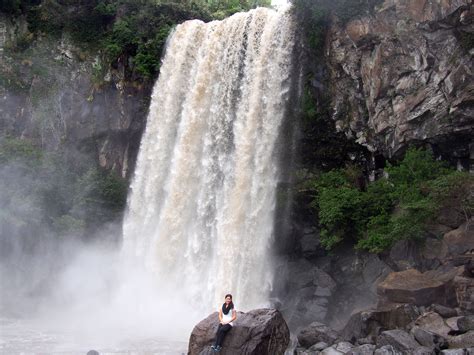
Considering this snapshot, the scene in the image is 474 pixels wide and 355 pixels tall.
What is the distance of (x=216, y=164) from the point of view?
74.4 feet

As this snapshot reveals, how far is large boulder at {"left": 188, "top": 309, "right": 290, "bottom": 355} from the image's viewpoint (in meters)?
12.9

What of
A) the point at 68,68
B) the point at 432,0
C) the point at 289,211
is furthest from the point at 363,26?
the point at 68,68

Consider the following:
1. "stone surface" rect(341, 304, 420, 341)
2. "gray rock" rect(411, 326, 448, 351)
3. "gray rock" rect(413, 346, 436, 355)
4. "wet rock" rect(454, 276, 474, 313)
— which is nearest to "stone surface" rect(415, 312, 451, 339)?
"gray rock" rect(411, 326, 448, 351)

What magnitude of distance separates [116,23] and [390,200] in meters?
18.6

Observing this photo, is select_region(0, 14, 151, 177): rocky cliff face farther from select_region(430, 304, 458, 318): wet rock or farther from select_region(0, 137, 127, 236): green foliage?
select_region(430, 304, 458, 318): wet rock

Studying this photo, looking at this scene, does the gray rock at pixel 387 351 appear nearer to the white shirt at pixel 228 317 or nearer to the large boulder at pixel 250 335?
the large boulder at pixel 250 335

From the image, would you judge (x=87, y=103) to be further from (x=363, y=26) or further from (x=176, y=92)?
(x=363, y=26)

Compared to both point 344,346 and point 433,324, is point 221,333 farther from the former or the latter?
point 433,324

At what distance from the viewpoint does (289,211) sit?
2097 cm

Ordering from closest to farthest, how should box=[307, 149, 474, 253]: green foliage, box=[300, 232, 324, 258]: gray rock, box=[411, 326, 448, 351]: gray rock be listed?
box=[411, 326, 448, 351]: gray rock → box=[307, 149, 474, 253]: green foliage → box=[300, 232, 324, 258]: gray rock

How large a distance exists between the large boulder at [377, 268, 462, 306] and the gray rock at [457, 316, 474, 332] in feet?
4.92

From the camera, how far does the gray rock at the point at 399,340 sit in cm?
1234


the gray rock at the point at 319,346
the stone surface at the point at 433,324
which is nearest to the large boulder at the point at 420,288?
the stone surface at the point at 433,324

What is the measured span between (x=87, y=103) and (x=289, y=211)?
1396 cm
